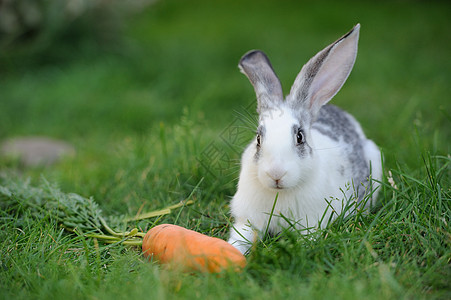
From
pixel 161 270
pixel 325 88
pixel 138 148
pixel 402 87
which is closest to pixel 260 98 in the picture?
pixel 325 88

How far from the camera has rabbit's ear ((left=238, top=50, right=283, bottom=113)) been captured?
2939 millimetres

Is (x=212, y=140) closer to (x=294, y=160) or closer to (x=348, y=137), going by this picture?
(x=348, y=137)

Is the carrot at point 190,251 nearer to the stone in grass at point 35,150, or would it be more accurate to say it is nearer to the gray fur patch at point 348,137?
the gray fur patch at point 348,137

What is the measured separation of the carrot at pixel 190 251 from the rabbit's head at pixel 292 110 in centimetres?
41

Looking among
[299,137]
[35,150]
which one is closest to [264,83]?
[299,137]

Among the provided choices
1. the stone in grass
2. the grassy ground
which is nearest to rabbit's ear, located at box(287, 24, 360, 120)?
the grassy ground

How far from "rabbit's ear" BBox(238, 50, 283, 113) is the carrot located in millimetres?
861

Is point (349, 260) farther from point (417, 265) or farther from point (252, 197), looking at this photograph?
point (252, 197)

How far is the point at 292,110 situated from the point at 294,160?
1.25 feet

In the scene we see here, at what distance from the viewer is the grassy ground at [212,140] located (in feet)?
7.55

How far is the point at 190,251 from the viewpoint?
2473 millimetres

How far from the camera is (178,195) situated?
3.43 meters

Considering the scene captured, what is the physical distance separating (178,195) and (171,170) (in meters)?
0.30

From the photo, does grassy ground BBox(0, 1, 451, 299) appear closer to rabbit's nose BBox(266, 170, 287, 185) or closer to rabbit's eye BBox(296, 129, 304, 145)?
rabbit's nose BBox(266, 170, 287, 185)
